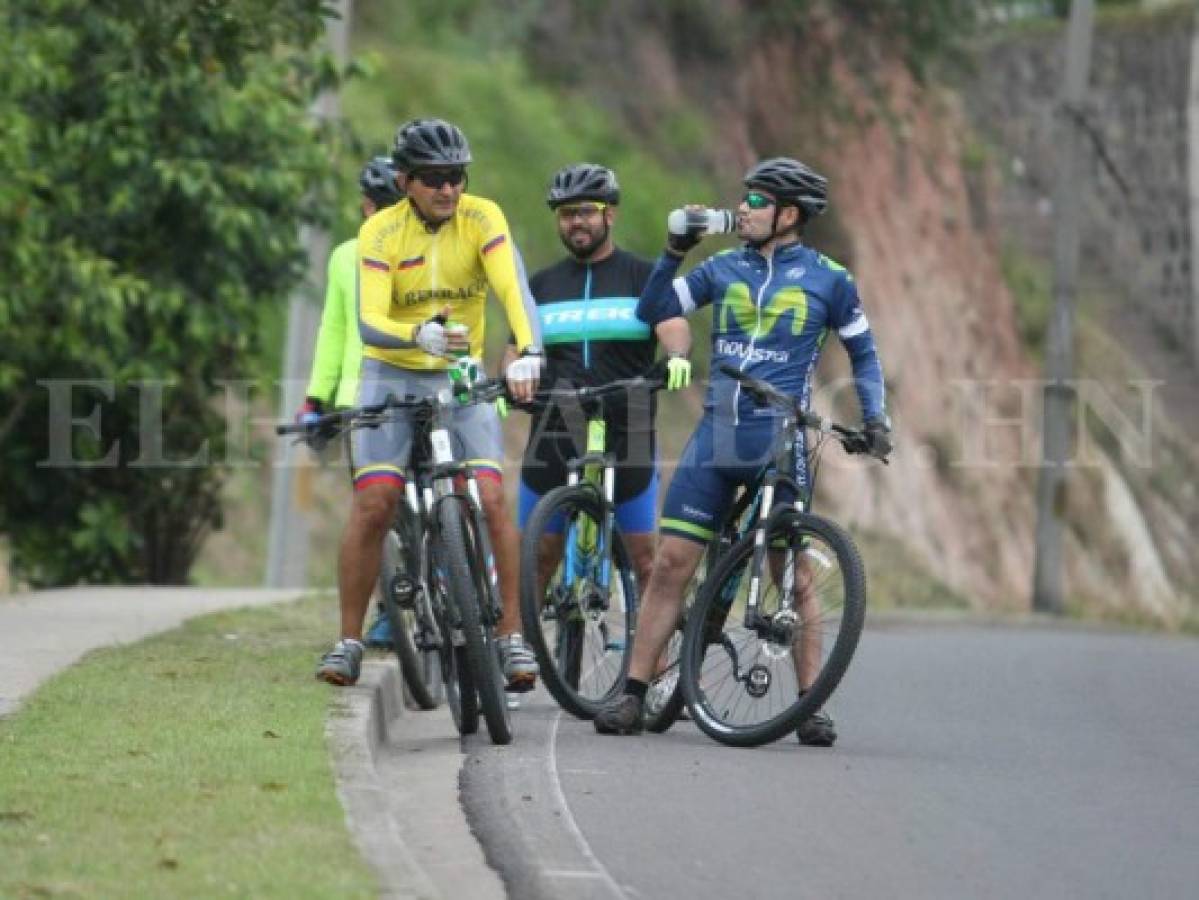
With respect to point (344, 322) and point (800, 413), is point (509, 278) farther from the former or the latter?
point (344, 322)

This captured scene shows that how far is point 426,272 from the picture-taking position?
11.2m

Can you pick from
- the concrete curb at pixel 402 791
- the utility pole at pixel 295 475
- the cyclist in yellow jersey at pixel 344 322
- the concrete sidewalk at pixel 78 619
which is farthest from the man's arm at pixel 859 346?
the utility pole at pixel 295 475

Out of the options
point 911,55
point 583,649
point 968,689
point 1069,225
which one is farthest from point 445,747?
point 911,55

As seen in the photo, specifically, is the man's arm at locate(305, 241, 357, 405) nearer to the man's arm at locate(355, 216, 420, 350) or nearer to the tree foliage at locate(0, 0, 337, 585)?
the man's arm at locate(355, 216, 420, 350)

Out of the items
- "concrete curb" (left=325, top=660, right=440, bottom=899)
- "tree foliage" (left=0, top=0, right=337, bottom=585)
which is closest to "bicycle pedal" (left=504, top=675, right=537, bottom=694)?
"concrete curb" (left=325, top=660, right=440, bottom=899)

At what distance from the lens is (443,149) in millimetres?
10922

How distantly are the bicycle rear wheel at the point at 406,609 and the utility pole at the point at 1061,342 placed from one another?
1663cm

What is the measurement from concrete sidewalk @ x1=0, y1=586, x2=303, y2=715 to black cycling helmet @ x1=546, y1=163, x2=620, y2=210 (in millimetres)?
2769

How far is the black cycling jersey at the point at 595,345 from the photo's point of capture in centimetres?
1227

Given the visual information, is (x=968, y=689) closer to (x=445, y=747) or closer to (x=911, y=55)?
(x=445, y=747)

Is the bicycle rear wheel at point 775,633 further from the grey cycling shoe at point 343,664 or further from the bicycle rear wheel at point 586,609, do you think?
the grey cycling shoe at point 343,664

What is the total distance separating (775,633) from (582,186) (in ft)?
7.88

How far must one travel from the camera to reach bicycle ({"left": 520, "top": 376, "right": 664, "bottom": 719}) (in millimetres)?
11469

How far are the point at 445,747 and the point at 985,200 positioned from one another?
32279 millimetres
